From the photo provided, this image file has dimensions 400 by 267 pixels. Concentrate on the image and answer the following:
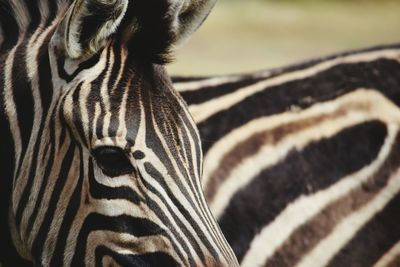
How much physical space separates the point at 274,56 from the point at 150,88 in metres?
15.0

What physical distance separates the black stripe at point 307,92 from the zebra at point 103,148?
1.21m

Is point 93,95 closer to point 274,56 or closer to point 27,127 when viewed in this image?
point 27,127

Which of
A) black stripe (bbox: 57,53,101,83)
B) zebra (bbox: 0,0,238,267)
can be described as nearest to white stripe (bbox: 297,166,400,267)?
zebra (bbox: 0,0,238,267)

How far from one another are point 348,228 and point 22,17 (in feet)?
8.01

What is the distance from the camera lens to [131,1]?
401cm

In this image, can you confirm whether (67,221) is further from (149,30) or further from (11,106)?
(149,30)

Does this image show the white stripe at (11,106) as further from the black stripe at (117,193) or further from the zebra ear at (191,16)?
the zebra ear at (191,16)

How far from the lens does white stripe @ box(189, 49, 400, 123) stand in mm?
5316

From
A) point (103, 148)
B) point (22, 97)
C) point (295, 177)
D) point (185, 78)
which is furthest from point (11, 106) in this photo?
point (295, 177)

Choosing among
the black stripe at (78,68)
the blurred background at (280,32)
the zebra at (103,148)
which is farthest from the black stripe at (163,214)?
the blurred background at (280,32)

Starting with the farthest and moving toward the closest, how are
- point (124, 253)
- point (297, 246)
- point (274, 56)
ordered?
1. point (274, 56)
2. point (297, 246)
3. point (124, 253)

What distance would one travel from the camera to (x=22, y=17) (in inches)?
170

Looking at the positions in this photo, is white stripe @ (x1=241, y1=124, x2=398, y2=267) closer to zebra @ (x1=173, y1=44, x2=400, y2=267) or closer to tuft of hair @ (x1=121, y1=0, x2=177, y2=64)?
zebra @ (x1=173, y1=44, x2=400, y2=267)

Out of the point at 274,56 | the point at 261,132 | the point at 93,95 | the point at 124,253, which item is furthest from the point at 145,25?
the point at 274,56
